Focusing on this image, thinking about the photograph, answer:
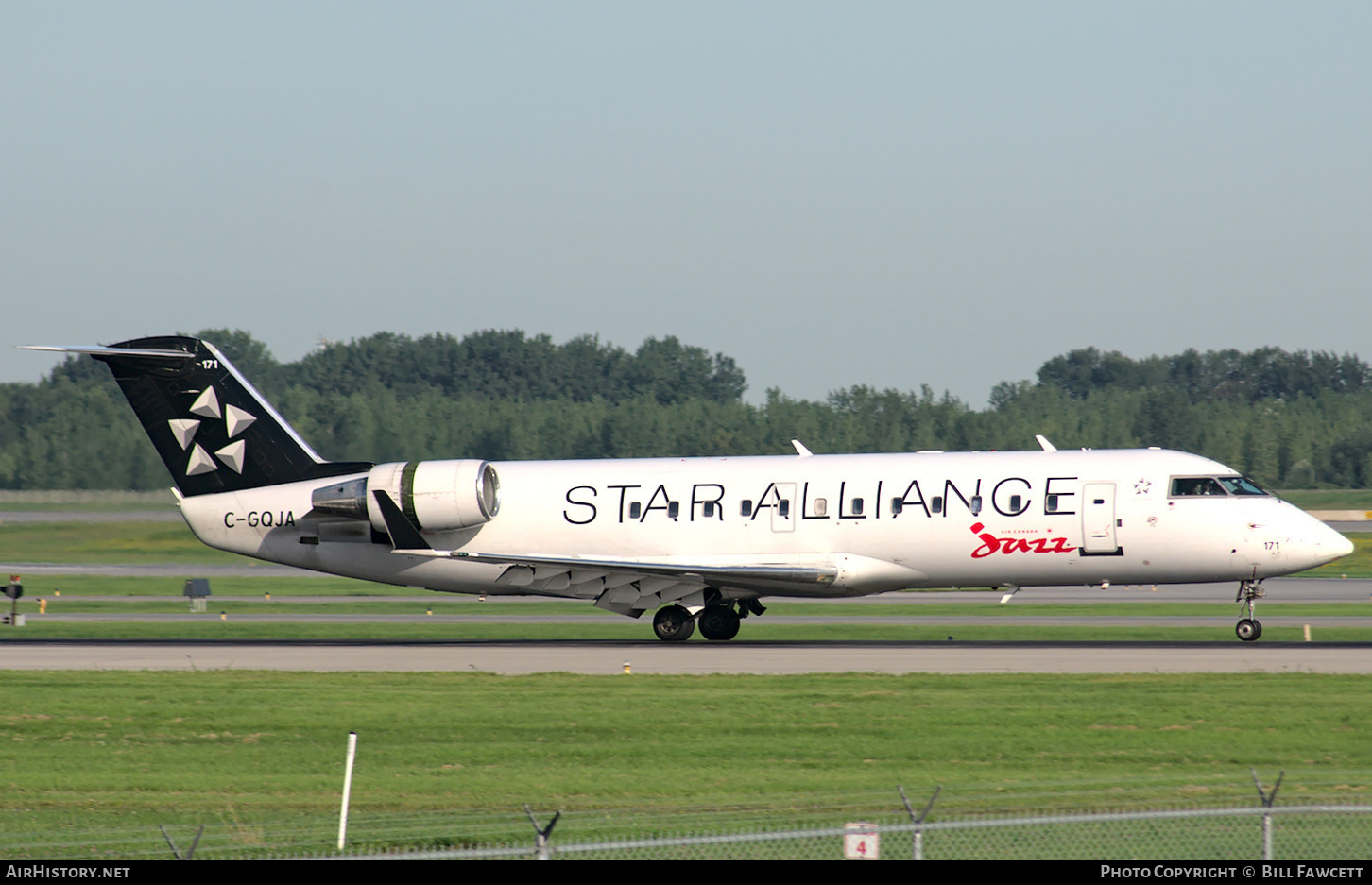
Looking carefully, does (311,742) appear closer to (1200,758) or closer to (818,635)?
(1200,758)

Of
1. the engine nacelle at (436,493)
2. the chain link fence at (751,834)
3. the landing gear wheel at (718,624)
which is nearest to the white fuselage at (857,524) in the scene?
the engine nacelle at (436,493)

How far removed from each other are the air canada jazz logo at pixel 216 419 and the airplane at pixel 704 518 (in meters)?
0.04

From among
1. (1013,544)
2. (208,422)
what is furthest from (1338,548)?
(208,422)

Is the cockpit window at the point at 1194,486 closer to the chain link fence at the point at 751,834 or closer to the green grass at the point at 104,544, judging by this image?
the chain link fence at the point at 751,834

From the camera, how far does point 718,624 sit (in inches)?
1308

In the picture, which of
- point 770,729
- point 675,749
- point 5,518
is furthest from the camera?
point 5,518

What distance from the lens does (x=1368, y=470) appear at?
290 ft

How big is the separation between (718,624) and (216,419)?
12.7 m

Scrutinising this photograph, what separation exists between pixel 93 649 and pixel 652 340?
4620 inches

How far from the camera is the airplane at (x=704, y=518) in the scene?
99.9 ft

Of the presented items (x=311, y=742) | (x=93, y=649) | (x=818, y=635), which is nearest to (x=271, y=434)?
(x=93, y=649)

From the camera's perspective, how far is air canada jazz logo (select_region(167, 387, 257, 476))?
34.9m

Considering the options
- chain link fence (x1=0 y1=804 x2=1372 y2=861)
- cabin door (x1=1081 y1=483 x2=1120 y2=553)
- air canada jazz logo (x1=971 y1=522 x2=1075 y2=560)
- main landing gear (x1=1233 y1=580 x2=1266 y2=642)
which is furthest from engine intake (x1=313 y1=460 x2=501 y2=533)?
chain link fence (x1=0 y1=804 x2=1372 y2=861)

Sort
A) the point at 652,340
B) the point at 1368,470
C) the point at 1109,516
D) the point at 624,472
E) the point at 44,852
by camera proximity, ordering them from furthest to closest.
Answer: the point at 652,340, the point at 1368,470, the point at 624,472, the point at 1109,516, the point at 44,852
